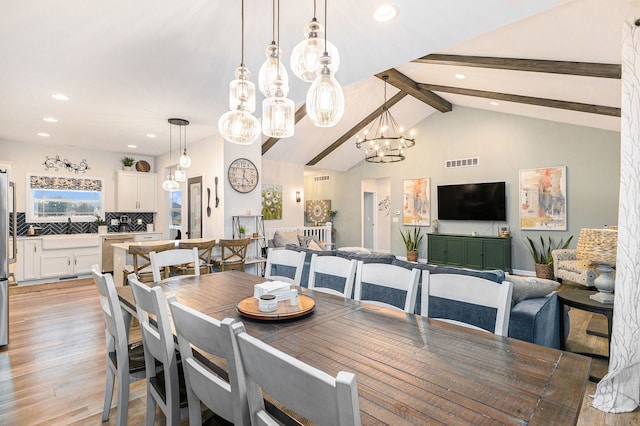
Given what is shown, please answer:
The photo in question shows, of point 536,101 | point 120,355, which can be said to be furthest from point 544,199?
point 120,355

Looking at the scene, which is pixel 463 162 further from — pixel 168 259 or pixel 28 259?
pixel 28 259

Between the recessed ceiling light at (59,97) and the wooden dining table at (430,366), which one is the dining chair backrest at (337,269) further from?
the recessed ceiling light at (59,97)

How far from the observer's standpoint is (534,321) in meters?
2.24

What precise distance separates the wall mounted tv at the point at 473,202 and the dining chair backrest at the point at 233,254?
508 centimetres

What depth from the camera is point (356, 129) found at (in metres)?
8.08

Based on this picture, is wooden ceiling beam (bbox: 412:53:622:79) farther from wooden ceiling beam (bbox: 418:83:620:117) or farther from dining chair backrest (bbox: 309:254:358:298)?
dining chair backrest (bbox: 309:254:358:298)

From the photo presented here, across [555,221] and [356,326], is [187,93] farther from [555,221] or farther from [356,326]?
[555,221]

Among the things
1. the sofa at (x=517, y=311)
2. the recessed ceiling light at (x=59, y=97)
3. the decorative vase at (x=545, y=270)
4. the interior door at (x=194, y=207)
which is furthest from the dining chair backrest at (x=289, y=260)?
the decorative vase at (x=545, y=270)

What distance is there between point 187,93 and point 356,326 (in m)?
3.21

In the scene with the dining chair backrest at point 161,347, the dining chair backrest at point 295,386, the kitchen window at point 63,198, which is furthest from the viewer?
the kitchen window at point 63,198

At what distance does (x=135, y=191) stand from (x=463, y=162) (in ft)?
24.3

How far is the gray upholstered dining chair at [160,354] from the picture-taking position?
4.54 feet

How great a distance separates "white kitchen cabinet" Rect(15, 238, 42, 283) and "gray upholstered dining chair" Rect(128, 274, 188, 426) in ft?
18.4

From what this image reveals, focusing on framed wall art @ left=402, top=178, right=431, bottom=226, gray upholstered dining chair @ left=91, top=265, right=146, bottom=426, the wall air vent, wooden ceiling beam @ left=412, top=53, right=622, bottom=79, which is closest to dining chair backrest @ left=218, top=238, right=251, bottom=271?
gray upholstered dining chair @ left=91, top=265, right=146, bottom=426
